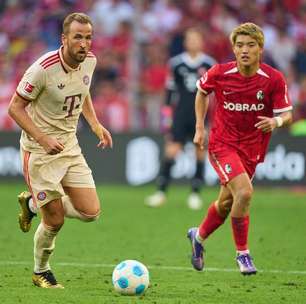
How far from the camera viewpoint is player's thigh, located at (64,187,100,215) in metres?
7.90

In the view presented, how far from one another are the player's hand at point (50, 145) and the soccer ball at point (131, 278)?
101cm

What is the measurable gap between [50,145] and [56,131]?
536mm

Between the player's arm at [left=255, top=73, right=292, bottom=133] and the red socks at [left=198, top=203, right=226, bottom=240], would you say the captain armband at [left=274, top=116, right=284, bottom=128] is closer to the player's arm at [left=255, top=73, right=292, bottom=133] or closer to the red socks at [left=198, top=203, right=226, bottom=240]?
the player's arm at [left=255, top=73, right=292, bottom=133]

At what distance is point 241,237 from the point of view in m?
8.38

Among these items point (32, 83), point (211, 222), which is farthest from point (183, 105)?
point (32, 83)

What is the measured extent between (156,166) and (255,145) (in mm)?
8602

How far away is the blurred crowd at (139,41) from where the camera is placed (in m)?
18.0

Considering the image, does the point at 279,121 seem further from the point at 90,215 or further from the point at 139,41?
the point at 139,41

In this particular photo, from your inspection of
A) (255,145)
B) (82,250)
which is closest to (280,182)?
(82,250)

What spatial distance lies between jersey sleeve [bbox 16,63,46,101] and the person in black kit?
6.98 metres

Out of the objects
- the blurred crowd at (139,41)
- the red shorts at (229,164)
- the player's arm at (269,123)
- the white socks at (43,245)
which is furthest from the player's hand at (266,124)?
the blurred crowd at (139,41)

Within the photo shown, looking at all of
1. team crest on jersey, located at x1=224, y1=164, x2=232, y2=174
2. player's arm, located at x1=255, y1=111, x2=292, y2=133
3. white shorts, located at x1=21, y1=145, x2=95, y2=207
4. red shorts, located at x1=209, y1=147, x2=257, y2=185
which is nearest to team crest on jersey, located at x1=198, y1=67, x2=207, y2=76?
red shorts, located at x1=209, y1=147, x2=257, y2=185

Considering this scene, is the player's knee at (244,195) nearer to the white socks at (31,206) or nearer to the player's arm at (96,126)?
the player's arm at (96,126)

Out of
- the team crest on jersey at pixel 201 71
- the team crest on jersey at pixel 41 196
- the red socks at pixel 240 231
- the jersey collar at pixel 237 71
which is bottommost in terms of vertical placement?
the red socks at pixel 240 231
